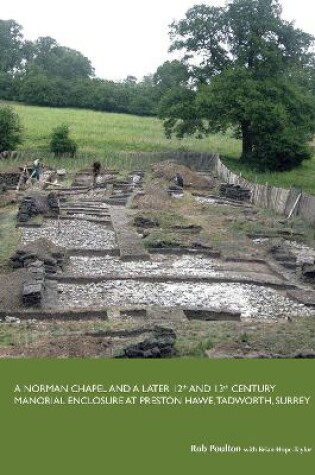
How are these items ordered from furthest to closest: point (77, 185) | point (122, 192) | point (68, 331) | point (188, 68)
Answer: point (188, 68) < point (77, 185) < point (122, 192) < point (68, 331)

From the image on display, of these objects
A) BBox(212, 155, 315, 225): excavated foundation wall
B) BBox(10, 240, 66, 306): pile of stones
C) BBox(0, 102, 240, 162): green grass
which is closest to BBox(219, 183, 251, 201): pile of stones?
BBox(212, 155, 315, 225): excavated foundation wall

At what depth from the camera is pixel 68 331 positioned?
406 inches

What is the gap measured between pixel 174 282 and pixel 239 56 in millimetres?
24423

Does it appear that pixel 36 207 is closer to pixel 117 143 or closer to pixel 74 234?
pixel 74 234

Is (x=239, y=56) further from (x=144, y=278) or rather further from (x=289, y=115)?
(x=144, y=278)

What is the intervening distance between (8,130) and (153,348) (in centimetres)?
2964

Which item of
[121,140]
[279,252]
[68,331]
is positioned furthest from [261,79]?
[68,331]

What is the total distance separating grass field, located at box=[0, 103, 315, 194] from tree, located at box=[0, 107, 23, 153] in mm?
831

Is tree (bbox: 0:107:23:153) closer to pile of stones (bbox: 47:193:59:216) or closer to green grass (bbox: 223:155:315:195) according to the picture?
green grass (bbox: 223:155:315:195)

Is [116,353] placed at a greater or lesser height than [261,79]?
lesser

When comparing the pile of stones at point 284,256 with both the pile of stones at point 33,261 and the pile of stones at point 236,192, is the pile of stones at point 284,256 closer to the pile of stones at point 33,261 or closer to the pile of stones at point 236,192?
the pile of stones at point 33,261

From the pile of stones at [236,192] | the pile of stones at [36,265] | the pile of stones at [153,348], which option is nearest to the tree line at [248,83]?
the pile of stones at [236,192]

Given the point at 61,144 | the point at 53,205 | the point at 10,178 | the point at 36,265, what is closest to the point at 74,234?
the point at 53,205

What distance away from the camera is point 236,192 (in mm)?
26625
